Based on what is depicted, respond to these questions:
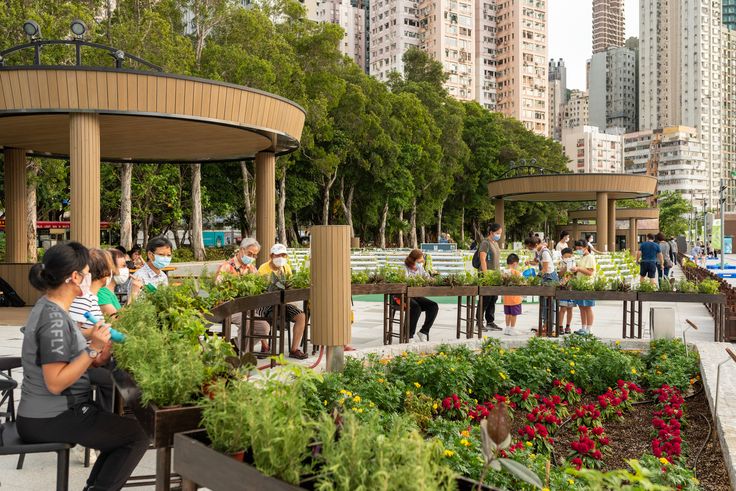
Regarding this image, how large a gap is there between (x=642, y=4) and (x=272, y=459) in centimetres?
22250

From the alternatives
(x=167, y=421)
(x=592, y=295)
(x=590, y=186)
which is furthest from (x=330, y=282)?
(x=590, y=186)

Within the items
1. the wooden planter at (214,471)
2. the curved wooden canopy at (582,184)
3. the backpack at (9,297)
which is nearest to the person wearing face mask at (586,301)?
the wooden planter at (214,471)

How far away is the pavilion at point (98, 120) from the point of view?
39.8 ft

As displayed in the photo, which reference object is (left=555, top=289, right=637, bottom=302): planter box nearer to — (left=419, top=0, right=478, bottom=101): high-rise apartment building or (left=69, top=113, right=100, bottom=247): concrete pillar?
(left=69, top=113, right=100, bottom=247): concrete pillar

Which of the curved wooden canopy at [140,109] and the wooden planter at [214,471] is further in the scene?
the curved wooden canopy at [140,109]

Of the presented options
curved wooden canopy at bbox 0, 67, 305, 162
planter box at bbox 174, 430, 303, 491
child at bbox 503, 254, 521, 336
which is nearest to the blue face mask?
planter box at bbox 174, 430, 303, 491

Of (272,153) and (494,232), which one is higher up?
(272,153)

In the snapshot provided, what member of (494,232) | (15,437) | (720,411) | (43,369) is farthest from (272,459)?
(494,232)

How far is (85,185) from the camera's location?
1321cm

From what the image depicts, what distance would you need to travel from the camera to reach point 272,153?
698 inches

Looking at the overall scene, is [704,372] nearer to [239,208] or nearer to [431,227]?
[239,208]

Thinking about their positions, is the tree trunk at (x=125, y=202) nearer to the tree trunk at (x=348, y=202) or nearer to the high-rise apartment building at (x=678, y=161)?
the tree trunk at (x=348, y=202)

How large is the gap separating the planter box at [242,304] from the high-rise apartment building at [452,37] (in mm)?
121387

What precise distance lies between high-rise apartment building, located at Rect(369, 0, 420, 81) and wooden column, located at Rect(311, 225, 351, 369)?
12374 centimetres
